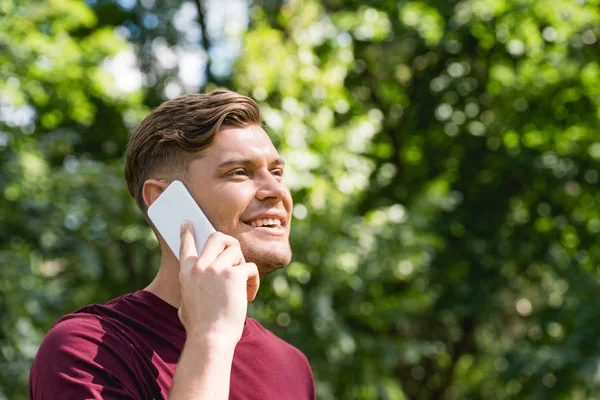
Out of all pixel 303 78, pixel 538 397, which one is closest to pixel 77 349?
pixel 303 78

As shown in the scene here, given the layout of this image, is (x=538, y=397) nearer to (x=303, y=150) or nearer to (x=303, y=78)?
(x=303, y=150)

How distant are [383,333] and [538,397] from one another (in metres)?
1.53

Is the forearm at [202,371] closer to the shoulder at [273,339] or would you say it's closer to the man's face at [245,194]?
the man's face at [245,194]

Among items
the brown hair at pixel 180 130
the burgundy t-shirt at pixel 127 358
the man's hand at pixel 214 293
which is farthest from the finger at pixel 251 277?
the brown hair at pixel 180 130

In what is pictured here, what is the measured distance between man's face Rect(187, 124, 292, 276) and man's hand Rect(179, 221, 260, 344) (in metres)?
0.21

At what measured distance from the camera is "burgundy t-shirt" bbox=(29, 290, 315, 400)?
157 centimetres

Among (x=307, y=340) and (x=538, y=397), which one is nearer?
(x=307, y=340)

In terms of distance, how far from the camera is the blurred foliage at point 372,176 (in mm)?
6559

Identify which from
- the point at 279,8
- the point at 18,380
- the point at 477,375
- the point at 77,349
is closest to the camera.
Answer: the point at 77,349

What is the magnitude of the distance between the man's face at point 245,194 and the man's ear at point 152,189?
8 cm

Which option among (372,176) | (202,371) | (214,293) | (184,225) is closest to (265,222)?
(184,225)

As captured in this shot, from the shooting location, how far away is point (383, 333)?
7375 mm

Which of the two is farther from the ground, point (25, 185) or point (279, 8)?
point (279, 8)

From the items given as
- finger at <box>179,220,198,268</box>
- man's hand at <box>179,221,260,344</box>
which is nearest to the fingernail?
finger at <box>179,220,198,268</box>
